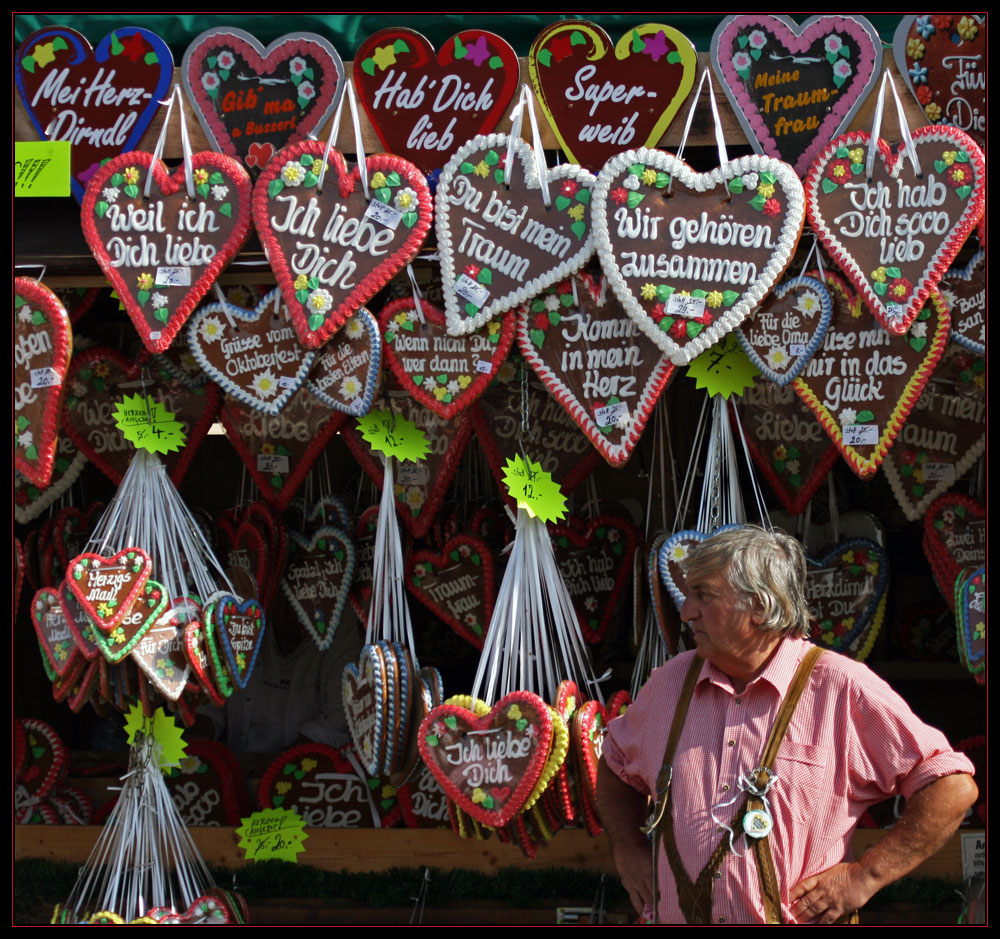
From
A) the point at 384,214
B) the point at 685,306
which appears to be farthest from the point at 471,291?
the point at 685,306

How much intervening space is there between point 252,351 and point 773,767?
177cm

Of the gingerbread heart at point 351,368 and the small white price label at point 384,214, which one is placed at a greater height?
the small white price label at point 384,214

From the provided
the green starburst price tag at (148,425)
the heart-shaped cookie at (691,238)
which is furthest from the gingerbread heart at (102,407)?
the heart-shaped cookie at (691,238)

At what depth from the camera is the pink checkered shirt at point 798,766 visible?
7.98 ft

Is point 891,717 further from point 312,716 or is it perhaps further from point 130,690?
point 312,716

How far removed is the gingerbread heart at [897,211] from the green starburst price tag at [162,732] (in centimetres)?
229

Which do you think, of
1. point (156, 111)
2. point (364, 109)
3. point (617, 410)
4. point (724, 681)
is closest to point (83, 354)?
point (156, 111)

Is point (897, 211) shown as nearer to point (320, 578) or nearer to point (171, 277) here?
point (171, 277)

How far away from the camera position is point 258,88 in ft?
11.6

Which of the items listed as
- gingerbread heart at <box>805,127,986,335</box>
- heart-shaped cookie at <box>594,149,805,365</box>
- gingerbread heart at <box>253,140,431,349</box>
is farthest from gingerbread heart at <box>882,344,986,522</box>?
gingerbread heart at <box>253,140,431,349</box>

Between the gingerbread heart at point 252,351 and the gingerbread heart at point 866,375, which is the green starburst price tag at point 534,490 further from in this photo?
the gingerbread heart at point 866,375

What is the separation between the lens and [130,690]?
365 cm

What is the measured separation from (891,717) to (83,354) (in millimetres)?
2604

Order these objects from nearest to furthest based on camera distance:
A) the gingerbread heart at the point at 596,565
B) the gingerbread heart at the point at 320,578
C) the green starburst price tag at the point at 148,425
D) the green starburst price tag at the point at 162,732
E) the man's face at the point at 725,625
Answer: the man's face at the point at 725,625
the green starburst price tag at the point at 148,425
the green starburst price tag at the point at 162,732
the gingerbread heart at the point at 596,565
the gingerbread heart at the point at 320,578
